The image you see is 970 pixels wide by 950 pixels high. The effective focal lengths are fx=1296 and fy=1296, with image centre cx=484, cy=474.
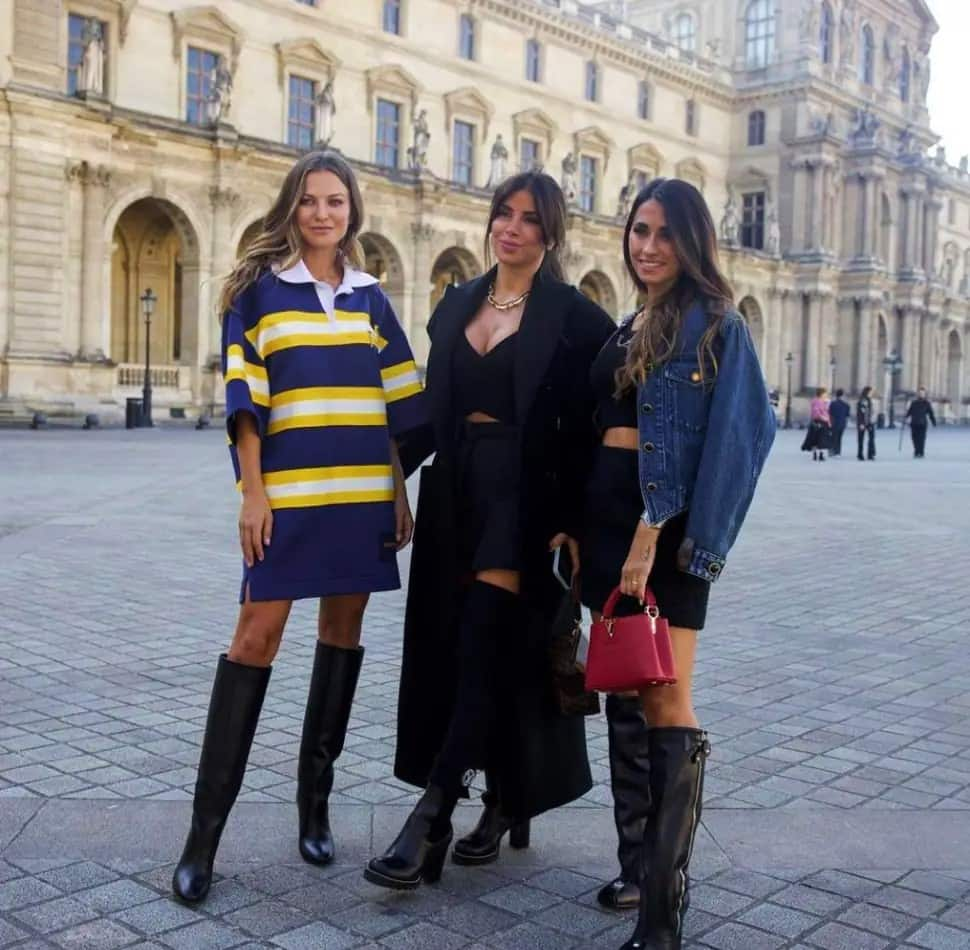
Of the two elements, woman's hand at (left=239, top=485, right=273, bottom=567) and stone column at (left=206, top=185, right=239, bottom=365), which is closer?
woman's hand at (left=239, top=485, right=273, bottom=567)

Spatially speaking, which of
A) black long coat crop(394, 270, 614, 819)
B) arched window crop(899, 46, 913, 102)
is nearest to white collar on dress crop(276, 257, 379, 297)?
black long coat crop(394, 270, 614, 819)

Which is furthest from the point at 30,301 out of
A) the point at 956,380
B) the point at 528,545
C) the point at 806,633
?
the point at 956,380

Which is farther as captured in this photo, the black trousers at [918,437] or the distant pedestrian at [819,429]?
the black trousers at [918,437]

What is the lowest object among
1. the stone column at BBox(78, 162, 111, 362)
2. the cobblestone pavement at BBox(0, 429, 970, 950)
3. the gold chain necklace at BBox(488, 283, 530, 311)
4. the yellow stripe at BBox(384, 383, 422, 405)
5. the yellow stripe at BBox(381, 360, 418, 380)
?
the cobblestone pavement at BBox(0, 429, 970, 950)

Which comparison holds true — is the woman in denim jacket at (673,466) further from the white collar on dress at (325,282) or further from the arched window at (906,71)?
the arched window at (906,71)

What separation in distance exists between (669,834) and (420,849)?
2.63ft

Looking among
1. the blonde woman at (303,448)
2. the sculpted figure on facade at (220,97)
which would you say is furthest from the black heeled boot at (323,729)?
the sculpted figure on facade at (220,97)

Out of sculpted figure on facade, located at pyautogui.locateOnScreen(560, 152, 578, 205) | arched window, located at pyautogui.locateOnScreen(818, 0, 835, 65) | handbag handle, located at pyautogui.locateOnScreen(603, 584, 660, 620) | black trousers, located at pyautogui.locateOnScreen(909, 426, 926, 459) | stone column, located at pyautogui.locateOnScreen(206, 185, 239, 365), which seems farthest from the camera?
arched window, located at pyautogui.locateOnScreen(818, 0, 835, 65)

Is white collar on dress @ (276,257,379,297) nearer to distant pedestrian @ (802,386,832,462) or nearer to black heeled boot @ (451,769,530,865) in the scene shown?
black heeled boot @ (451,769,530,865)

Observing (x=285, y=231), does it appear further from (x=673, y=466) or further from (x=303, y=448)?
(x=673, y=466)

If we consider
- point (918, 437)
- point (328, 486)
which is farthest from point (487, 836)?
point (918, 437)

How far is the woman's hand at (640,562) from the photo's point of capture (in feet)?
11.6

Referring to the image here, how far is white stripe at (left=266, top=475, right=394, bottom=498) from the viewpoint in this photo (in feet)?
13.1

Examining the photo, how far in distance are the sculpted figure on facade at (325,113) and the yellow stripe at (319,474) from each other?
39513 millimetres
